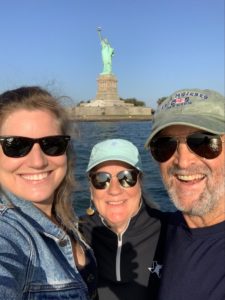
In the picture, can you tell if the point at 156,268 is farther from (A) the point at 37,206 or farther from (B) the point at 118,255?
(A) the point at 37,206

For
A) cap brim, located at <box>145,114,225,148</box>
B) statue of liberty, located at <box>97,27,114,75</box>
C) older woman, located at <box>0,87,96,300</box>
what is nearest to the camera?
older woman, located at <box>0,87,96,300</box>

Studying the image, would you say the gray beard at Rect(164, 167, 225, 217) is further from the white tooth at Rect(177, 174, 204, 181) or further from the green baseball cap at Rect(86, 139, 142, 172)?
the green baseball cap at Rect(86, 139, 142, 172)

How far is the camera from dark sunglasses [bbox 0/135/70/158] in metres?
1.82

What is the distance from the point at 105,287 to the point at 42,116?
3.70 ft

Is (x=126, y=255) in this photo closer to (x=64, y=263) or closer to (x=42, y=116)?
(x=64, y=263)

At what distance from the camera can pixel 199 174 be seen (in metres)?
1.93

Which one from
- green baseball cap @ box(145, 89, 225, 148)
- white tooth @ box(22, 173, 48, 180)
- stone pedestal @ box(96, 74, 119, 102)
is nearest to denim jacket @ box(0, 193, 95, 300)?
white tooth @ box(22, 173, 48, 180)

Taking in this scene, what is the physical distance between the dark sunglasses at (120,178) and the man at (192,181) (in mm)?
349

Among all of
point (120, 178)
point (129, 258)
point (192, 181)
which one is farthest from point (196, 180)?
point (129, 258)

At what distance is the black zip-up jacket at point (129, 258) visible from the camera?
220cm

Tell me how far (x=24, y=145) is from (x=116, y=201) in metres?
0.80

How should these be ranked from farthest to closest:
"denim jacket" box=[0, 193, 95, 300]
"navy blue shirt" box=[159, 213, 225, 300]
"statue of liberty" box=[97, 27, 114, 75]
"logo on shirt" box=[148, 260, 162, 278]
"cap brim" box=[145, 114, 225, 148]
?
"statue of liberty" box=[97, 27, 114, 75], "logo on shirt" box=[148, 260, 162, 278], "cap brim" box=[145, 114, 225, 148], "navy blue shirt" box=[159, 213, 225, 300], "denim jacket" box=[0, 193, 95, 300]

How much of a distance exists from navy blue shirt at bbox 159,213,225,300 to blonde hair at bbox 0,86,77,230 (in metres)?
0.63

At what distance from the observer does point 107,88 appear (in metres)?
45.8
